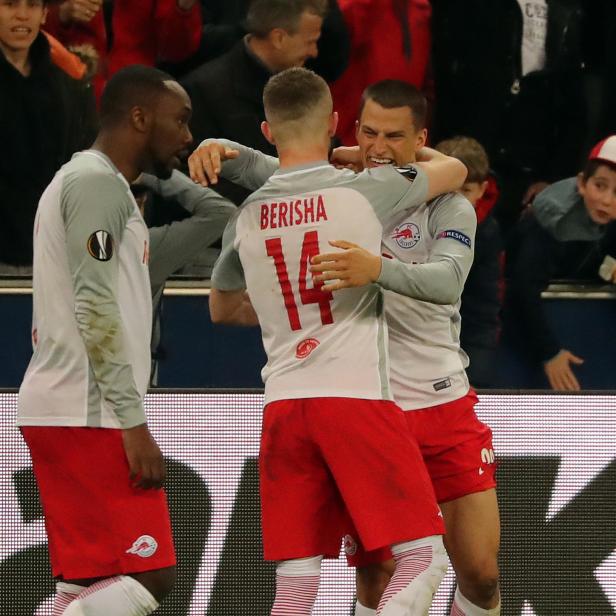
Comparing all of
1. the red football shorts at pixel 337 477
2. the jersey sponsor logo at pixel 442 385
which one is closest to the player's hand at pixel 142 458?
the red football shorts at pixel 337 477

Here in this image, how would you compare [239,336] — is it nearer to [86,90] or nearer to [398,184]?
[86,90]

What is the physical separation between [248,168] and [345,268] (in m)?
0.90

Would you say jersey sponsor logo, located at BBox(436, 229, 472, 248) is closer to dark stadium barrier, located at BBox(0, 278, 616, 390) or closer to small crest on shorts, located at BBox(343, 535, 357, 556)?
small crest on shorts, located at BBox(343, 535, 357, 556)

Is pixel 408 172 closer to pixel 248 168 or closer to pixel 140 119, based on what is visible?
pixel 248 168

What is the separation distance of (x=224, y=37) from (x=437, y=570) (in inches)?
116

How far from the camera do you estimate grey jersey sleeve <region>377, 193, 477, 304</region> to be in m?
3.73

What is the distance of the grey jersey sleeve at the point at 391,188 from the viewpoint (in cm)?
379

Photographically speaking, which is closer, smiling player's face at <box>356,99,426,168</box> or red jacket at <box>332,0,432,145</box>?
smiling player's face at <box>356,99,426,168</box>

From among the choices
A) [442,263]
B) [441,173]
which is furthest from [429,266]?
[441,173]

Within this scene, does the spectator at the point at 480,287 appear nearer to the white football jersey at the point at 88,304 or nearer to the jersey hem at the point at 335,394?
the jersey hem at the point at 335,394

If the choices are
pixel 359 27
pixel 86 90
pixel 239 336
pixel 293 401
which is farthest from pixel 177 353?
pixel 293 401

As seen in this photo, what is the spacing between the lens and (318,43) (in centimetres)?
583

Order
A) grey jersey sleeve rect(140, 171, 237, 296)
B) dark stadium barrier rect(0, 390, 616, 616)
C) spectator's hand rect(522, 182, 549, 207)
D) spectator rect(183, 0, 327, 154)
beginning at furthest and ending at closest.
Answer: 1. spectator's hand rect(522, 182, 549, 207)
2. spectator rect(183, 0, 327, 154)
3. grey jersey sleeve rect(140, 171, 237, 296)
4. dark stadium barrier rect(0, 390, 616, 616)

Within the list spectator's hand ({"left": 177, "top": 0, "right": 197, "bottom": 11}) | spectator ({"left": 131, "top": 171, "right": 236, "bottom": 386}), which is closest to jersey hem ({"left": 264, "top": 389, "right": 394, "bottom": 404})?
spectator ({"left": 131, "top": 171, "right": 236, "bottom": 386})
